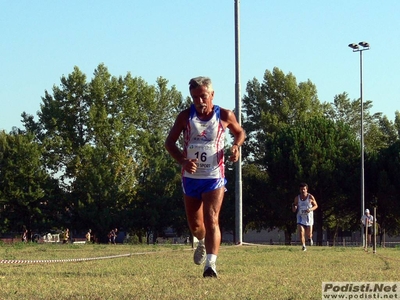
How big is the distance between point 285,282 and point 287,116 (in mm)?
77087

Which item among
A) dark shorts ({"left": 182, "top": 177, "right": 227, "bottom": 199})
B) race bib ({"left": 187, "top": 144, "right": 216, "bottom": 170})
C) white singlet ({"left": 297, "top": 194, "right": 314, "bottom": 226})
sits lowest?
white singlet ({"left": 297, "top": 194, "right": 314, "bottom": 226})

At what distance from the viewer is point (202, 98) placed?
32.8 ft

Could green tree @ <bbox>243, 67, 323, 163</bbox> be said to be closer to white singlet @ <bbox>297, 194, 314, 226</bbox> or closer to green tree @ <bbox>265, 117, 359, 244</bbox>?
green tree @ <bbox>265, 117, 359, 244</bbox>

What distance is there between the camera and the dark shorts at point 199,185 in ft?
33.3

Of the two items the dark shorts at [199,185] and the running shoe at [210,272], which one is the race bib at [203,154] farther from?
the running shoe at [210,272]

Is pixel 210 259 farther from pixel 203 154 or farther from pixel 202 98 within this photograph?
pixel 202 98

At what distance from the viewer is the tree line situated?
69812mm

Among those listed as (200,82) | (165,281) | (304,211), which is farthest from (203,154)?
(304,211)

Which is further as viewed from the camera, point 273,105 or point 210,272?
point 273,105

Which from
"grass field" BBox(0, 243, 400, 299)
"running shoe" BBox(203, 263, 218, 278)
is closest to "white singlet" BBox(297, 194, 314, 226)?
"grass field" BBox(0, 243, 400, 299)

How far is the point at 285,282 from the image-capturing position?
9133 mm

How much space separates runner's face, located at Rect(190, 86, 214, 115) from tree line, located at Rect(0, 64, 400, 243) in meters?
58.8

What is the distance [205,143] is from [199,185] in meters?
0.55

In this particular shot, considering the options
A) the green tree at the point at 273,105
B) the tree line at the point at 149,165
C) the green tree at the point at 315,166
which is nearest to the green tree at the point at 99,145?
the tree line at the point at 149,165
